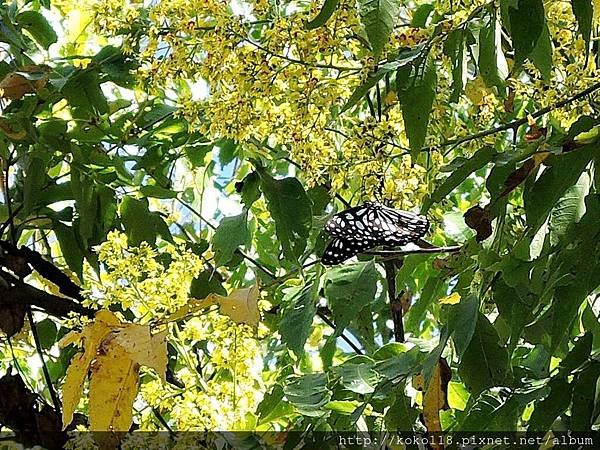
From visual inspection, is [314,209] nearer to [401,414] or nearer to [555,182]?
[401,414]

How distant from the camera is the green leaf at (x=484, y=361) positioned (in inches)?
→ 26.7

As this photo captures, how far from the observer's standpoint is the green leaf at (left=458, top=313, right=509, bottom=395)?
679 millimetres

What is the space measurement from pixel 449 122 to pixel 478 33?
19cm

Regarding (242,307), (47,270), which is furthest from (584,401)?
(47,270)

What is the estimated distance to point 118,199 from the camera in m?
1.05

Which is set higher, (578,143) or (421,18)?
→ (421,18)

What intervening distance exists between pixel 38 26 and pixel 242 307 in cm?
60

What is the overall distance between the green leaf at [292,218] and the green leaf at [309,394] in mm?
112

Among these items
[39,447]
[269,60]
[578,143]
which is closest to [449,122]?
[269,60]

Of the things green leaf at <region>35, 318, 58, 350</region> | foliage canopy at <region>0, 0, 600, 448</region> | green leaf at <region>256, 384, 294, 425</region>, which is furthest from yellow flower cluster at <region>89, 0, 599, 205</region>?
green leaf at <region>35, 318, 58, 350</region>

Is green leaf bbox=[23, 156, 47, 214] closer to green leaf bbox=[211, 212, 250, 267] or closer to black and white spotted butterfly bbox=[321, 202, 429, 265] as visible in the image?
green leaf bbox=[211, 212, 250, 267]

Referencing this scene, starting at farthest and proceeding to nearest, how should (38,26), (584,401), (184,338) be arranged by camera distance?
(38,26) → (184,338) → (584,401)

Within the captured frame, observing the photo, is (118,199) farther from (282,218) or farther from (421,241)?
(421,241)

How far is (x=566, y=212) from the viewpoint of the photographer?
0.61 m
